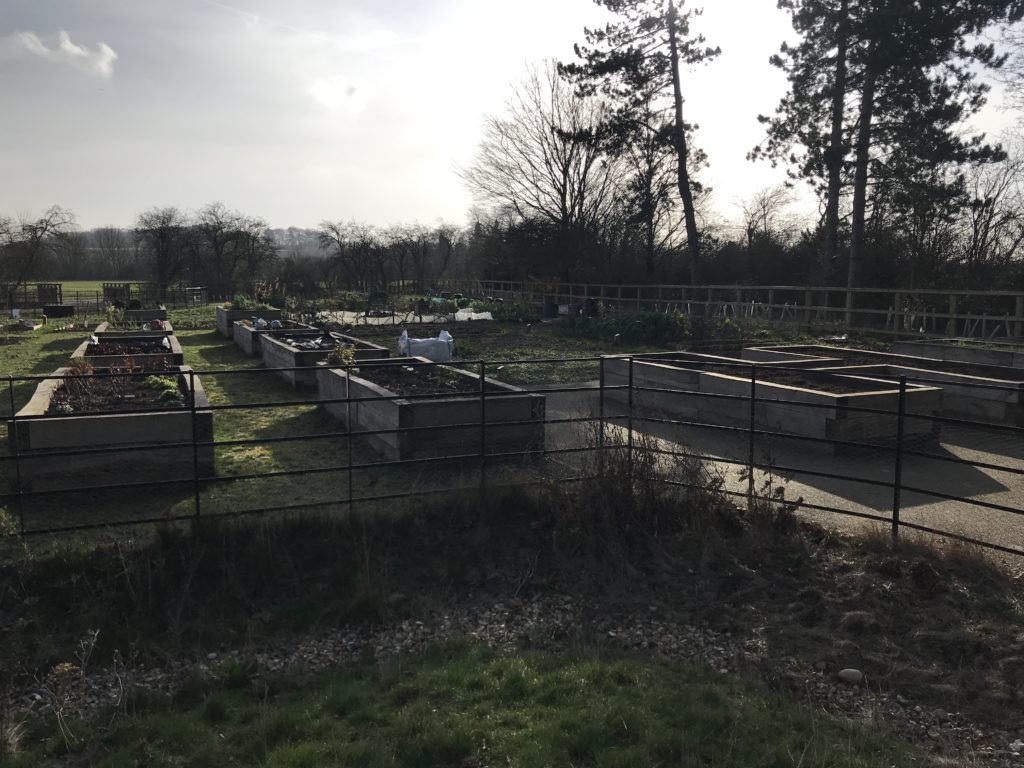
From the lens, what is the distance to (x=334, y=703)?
445cm

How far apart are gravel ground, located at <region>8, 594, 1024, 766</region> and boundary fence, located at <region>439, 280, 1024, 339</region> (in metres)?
16.8

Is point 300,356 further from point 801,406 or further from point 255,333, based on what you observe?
point 801,406

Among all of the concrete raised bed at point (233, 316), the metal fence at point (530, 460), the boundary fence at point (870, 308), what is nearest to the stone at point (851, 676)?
the metal fence at point (530, 460)

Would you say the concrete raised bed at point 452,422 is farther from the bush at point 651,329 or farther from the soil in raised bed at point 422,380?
A: the bush at point 651,329

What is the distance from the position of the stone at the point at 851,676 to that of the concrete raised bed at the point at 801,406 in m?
4.08

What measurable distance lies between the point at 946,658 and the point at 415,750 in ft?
10.9

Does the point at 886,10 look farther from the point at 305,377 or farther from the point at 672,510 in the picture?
the point at 672,510

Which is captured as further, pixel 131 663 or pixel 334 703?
pixel 131 663

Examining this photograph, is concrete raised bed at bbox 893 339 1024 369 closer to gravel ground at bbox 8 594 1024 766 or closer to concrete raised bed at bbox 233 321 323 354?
gravel ground at bbox 8 594 1024 766

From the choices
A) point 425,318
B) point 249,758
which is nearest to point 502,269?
point 425,318

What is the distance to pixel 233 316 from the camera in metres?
27.3

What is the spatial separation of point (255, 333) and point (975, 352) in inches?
681

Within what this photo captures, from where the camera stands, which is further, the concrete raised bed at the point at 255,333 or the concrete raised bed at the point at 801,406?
the concrete raised bed at the point at 255,333

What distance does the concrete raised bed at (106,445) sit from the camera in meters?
7.86
